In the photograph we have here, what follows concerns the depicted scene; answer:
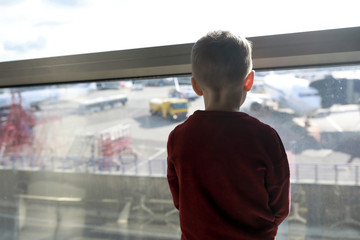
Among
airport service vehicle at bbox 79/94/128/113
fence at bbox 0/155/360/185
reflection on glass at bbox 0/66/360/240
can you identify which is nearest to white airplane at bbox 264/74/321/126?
reflection on glass at bbox 0/66/360/240

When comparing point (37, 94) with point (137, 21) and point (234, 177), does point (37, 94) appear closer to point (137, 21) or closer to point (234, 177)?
point (137, 21)

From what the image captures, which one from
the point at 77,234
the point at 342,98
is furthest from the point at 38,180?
the point at 342,98

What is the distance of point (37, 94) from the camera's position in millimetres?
1449

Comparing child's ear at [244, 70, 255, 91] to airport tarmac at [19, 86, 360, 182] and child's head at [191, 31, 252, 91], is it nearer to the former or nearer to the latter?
A: child's head at [191, 31, 252, 91]

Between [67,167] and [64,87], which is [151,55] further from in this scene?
[67,167]

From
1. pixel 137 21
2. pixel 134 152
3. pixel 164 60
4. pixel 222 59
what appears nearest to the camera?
pixel 222 59

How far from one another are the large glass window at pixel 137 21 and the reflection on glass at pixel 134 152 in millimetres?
150

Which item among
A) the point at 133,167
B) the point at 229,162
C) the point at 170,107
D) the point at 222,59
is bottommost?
the point at 133,167

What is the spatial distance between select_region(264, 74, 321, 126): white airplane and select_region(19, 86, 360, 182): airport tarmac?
0.02m

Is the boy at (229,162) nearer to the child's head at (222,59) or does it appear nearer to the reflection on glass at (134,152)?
the child's head at (222,59)

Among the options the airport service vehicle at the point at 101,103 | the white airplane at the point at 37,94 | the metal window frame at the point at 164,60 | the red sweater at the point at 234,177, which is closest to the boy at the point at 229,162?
the red sweater at the point at 234,177

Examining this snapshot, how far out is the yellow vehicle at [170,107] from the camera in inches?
49.3

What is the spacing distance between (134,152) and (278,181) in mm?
694

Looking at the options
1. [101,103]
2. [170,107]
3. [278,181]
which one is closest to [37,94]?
[101,103]
